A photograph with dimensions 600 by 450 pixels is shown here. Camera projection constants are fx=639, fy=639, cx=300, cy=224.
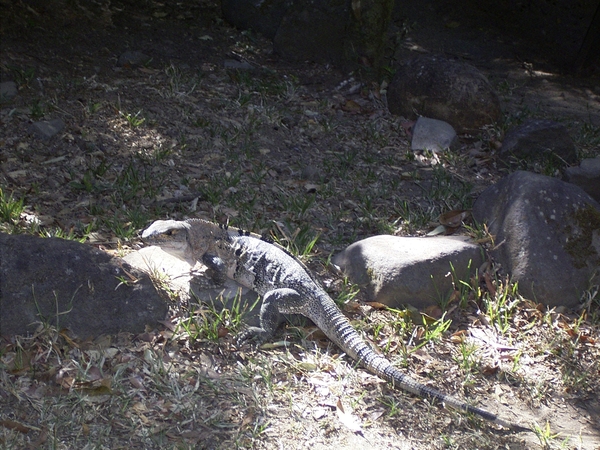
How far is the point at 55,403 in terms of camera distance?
3438 millimetres

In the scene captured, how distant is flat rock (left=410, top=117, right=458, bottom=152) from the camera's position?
702 centimetres

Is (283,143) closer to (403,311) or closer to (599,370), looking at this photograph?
(403,311)

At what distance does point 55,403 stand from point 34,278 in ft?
2.67

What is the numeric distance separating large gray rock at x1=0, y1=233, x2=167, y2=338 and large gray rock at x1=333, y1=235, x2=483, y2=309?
4.98ft

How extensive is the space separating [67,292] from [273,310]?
1.28 meters

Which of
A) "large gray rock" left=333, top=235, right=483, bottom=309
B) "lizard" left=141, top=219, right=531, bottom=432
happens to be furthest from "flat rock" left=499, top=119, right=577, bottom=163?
"lizard" left=141, top=219, right=531, bottom=432

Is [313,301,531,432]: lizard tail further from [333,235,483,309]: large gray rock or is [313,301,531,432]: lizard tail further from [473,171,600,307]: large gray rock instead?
[473,171,600,307]: large gray rock

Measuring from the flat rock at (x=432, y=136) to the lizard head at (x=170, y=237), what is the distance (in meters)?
→ 3.51

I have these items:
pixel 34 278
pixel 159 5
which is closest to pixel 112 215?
pixel 34 278

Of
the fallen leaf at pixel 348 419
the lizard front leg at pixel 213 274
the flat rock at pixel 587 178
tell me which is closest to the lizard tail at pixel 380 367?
the fallen leaf at pixel 348 419

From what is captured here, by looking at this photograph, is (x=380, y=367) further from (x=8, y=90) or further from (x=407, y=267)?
(x=8, y=90)

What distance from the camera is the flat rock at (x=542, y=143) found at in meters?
6.70

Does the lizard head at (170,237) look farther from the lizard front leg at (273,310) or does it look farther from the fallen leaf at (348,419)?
the fallen leaf at (348,419)

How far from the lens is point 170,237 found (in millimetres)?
4238
